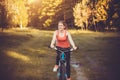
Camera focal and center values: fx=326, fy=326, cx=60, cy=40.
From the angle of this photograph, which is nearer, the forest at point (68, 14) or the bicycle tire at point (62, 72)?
the bicycle tire at point (62, 72)

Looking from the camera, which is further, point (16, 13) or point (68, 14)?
point (16, 13)

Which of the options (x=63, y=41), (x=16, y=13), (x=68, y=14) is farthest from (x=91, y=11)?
(x=63, y=41)

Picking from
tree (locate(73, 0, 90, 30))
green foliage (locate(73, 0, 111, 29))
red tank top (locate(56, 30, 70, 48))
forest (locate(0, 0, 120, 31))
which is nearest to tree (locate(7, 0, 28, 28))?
forest (locate(0, 0, 120, 31))

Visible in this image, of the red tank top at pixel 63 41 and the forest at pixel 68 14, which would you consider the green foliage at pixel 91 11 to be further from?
the red tank top at pixel 63 41

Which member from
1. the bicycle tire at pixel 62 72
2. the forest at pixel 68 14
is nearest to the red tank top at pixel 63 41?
the bicycle tire at pixel 62 72

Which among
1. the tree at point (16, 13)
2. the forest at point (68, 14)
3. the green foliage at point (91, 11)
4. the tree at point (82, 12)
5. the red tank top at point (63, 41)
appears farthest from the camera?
the tree at point (16, 13)

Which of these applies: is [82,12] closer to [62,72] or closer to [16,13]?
[16,13]

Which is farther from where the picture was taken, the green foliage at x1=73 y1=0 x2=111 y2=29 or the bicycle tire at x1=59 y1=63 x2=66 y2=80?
the green foliage at x1=73 y1=0 x2=111 y2=29

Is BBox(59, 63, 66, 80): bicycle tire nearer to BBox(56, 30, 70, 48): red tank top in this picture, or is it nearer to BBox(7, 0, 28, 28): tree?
BBox(56, 30, 70, 48): red tank top

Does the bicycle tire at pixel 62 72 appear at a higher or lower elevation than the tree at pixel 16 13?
lower

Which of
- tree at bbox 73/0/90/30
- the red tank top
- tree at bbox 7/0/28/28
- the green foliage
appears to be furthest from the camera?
tree at bbox 7/0/28/28

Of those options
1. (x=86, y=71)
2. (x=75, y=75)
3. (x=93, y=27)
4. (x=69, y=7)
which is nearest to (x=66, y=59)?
(x=75, y=75)

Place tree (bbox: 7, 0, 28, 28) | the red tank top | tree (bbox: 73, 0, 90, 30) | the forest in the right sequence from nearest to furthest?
1. the red tank top
2. the forest
3. tree (bbox: 73, 0, 90, 30)
4. tree (bbox: 7, 0, 28, 28)

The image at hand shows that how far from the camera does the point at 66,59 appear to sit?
9695mm
